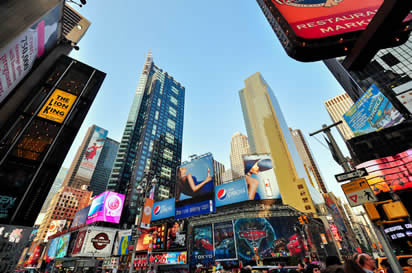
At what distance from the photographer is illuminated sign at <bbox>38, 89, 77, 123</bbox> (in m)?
8.77

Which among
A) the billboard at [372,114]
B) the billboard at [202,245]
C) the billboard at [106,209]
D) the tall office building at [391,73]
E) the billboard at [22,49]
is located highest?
the tall office building at [391,73]

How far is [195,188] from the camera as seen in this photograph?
43781mm

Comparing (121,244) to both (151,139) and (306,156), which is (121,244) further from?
(306,156)

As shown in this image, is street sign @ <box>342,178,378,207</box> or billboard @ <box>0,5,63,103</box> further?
street sign @ <box>342,178,378,207</box>

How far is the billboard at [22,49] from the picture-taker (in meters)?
5.18

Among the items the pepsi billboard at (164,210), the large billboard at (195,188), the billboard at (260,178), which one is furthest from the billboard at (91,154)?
the billboard at (260,178)

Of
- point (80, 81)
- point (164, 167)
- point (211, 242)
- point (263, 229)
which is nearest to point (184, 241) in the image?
point (211, 242)

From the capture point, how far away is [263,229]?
33594 millimetres

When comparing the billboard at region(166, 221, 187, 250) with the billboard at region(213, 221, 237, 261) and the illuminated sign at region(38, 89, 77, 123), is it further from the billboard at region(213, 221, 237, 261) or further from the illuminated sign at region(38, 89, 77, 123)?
the illuminated sign at region(38, 89, 77, 123)

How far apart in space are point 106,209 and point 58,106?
40928 millimetres

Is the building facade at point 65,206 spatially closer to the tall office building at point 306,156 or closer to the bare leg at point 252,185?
the bare leg at point 252,185

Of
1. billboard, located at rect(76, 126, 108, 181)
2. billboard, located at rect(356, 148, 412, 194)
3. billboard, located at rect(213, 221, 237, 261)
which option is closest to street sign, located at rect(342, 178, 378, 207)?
billboard, located at rect(356, 148, 412, 194)

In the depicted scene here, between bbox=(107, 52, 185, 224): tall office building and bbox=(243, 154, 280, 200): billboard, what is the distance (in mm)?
39998

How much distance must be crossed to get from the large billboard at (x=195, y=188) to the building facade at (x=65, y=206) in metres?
89.8
